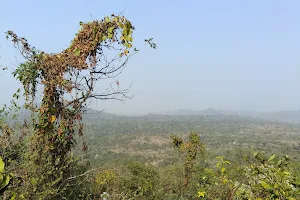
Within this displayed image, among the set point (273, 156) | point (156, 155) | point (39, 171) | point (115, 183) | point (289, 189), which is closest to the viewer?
point (289, 189)

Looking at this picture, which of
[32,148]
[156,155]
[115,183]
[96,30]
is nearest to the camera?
[32,148]

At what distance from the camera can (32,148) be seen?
5660 millimetres

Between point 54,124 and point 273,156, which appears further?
point 54,124

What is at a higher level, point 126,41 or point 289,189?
point 126,41

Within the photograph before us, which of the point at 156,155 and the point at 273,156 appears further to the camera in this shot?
the point at 156,155

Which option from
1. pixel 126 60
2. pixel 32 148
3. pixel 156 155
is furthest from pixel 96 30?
pixel 156 155

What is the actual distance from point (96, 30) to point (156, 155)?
4159 cm

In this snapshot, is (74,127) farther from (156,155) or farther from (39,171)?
(156,155)

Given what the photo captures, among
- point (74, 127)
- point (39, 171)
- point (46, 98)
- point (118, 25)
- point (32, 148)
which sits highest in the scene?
point (118, 25)

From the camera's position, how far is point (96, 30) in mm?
6109

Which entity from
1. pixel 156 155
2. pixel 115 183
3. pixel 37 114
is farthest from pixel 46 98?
pixel 156 155

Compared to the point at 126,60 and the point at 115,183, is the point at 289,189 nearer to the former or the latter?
the point at 126,60

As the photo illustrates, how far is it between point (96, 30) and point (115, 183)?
556cm

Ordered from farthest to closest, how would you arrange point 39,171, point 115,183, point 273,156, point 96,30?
1. point 115,183
2. point 96,30
3. point 39,171
4. point 273,156
